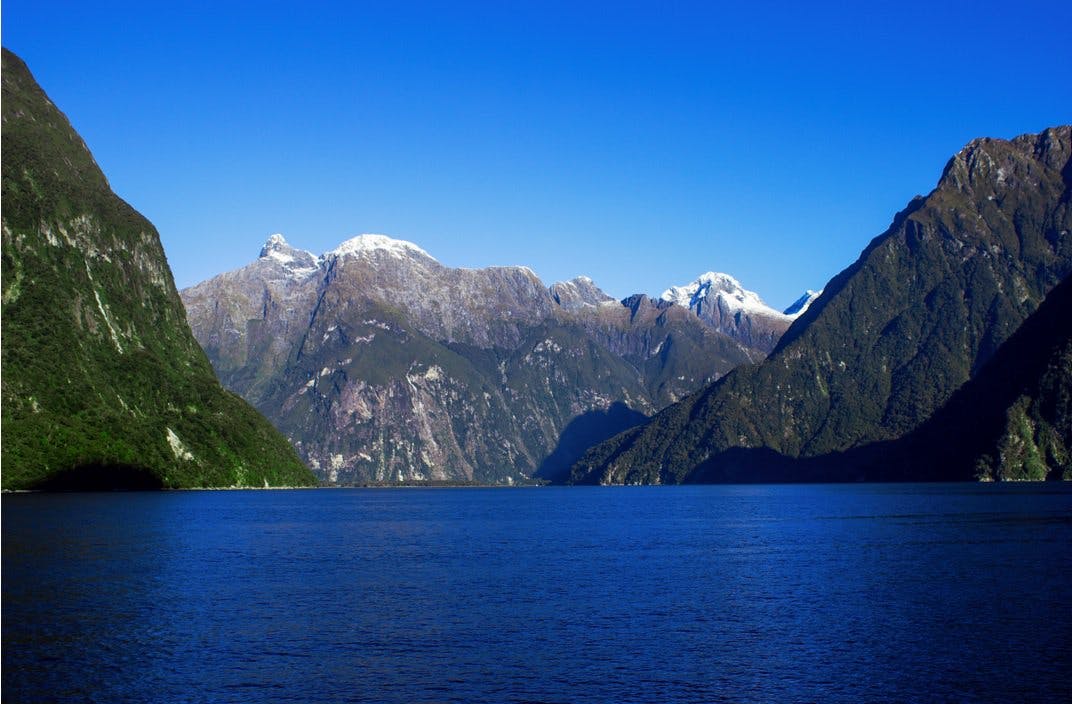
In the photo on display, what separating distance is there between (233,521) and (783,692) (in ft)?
508

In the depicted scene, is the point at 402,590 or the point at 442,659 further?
the point at 402,590

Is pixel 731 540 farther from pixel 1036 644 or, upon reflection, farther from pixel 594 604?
pixel 1036 644

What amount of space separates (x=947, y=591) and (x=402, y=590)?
4640 cm

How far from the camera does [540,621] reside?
7925cm

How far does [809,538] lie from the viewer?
150750mm

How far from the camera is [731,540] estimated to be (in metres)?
152

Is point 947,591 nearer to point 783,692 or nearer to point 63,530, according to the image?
point 783,692

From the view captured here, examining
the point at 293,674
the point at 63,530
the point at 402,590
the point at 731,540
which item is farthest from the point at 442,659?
the point at 63,530

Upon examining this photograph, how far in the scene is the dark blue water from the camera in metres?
59.2

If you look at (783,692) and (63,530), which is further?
(63,530)

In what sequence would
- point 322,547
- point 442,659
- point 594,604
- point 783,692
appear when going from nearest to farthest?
point 783,692
point 442,659
point 594,604
point 322,547

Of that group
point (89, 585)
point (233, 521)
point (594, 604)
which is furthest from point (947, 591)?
point (233, 521)

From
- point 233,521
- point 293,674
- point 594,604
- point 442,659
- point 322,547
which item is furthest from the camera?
point 233,521

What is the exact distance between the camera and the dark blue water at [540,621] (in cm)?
5925
